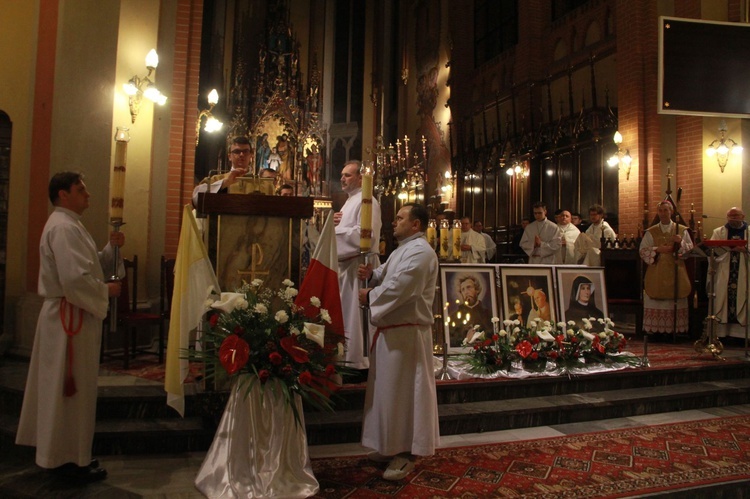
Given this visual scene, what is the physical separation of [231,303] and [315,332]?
1.74ft

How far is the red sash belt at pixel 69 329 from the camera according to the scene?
129 inches

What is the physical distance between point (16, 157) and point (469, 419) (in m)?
5.70

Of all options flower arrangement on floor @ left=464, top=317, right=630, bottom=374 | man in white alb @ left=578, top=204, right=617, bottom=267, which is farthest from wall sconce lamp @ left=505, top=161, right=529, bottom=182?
flower arrangement on floor @ left=464, top=317, right=630, bottom=374

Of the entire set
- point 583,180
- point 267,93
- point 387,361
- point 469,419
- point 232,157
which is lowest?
point 469,419

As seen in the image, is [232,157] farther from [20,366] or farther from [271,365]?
[20,366]

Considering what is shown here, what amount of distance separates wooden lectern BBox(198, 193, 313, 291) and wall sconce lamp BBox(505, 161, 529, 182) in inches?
A: 394

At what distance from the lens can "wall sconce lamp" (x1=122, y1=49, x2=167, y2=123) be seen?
652 centimetres

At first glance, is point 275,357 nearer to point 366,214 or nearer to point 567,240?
point 366,214

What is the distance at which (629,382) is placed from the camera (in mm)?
5891

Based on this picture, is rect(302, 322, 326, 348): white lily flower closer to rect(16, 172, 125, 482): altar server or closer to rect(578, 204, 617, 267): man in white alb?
rect(16, 172, 125, 482): altar server

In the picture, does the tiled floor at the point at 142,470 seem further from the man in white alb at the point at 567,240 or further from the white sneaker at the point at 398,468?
the man in white alb at the point at 567,240

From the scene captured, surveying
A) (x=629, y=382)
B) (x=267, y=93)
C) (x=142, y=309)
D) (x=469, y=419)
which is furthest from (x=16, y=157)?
(x=267, y=93)

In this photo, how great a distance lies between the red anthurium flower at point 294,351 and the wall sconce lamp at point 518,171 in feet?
35.5

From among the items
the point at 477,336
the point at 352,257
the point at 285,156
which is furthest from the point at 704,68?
the point at 285,156
